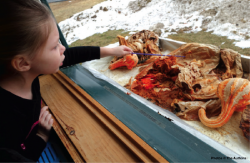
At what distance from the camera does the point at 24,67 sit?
1.75 ft

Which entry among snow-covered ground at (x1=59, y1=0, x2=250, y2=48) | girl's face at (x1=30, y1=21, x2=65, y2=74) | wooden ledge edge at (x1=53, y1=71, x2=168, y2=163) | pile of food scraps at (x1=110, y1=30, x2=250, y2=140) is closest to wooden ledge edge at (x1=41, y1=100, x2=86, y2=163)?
wooden ledge edge at (x1=53, y1=71, x2=168, y2=163)

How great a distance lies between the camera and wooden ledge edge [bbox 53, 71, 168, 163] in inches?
20.1

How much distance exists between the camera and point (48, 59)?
57cm

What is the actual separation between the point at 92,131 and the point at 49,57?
0.36m

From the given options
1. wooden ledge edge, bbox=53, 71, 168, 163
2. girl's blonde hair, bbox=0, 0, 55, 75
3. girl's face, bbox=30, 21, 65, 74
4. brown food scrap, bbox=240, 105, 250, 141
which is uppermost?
girl's blonde hair, bbox=0, 0, 55, 75

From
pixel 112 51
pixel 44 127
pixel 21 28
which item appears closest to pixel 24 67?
pixel 21 28

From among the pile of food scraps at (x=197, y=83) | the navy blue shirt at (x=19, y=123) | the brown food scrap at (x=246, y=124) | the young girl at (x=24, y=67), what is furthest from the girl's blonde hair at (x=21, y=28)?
the brown food scrap at (x=246, y=124)

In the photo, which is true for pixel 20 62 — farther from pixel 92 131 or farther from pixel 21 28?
pixel 92 131

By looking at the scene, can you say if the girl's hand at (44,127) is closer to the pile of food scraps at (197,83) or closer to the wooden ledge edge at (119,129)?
the wooden ledge edge at (119,129)

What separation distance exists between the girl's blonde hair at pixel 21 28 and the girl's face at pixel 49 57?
21 millimetres

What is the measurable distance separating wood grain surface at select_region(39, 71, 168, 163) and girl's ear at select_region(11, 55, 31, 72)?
34cm

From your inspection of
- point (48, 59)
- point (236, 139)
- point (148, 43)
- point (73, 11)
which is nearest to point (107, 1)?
point (73, 11)

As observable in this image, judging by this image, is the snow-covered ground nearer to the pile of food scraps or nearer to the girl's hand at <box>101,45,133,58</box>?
the pile of food scraps

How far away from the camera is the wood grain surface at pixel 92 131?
544 millimetres
